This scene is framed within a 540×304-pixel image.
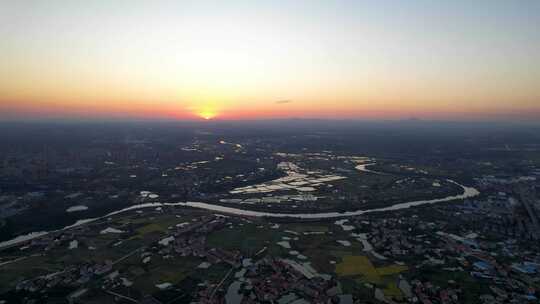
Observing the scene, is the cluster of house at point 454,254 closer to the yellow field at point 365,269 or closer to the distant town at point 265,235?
the distant town at point 265,235

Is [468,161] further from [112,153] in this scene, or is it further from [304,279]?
[112,153]

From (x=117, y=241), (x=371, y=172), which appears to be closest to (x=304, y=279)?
(x=117, y=241)

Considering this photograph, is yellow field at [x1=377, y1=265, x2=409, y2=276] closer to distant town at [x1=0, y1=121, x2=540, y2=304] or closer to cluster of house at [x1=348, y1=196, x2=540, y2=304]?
distant town at [x1=0, y1=121, x2=540, y2=304]

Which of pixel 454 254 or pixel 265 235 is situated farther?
pixel 265 235

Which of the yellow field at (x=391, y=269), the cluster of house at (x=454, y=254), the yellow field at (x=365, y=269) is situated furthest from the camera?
the yellow field at (x=391, y=269)

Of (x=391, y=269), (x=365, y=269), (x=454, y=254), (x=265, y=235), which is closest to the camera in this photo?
(x=391, y=269)

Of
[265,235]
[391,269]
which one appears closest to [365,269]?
[391,269]

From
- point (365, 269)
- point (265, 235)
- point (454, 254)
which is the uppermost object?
point (454, 254)

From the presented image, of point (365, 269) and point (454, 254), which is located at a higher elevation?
point (454, 254)

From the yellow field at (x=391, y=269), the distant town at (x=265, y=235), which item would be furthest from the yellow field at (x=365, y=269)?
the distant town at (x=265, y=235)

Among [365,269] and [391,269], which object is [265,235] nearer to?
[365,269]

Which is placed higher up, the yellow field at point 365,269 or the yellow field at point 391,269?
the yellow field at point 391,269
